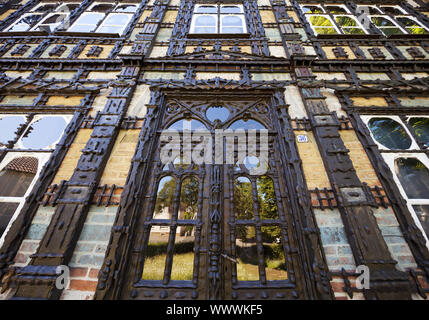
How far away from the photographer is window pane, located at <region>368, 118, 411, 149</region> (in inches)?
132

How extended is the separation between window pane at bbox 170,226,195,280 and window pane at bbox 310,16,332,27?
7.21 meters

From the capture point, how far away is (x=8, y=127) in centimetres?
362

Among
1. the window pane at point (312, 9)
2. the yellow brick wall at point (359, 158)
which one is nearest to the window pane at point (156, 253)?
the yellow brick wall at point (359, 158)

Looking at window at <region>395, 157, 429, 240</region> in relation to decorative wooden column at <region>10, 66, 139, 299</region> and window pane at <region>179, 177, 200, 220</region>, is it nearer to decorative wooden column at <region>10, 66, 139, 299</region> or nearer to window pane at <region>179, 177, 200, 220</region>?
window pane at <region>179, 177, 200, 220</region>

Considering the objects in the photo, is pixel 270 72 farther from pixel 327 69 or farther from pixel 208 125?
pixel 208 125

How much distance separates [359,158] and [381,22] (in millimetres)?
6303

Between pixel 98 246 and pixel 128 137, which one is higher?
pixel 128 137

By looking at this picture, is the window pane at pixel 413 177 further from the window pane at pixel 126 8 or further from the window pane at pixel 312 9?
the window pane at pixel 126 8

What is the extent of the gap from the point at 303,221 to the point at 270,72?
10.9ft

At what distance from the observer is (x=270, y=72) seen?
4.34 m

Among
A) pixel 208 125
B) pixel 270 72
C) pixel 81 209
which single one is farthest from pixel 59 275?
pixel 270 72

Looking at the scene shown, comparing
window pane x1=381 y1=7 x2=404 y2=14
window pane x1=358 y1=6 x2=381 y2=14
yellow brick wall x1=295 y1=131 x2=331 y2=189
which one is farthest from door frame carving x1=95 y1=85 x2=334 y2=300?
window pane x1=381 y1=7 x2=404 y2=14

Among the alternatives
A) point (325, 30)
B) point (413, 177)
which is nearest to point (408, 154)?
point (413, 177)

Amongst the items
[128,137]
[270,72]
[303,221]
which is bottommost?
[303,221]
